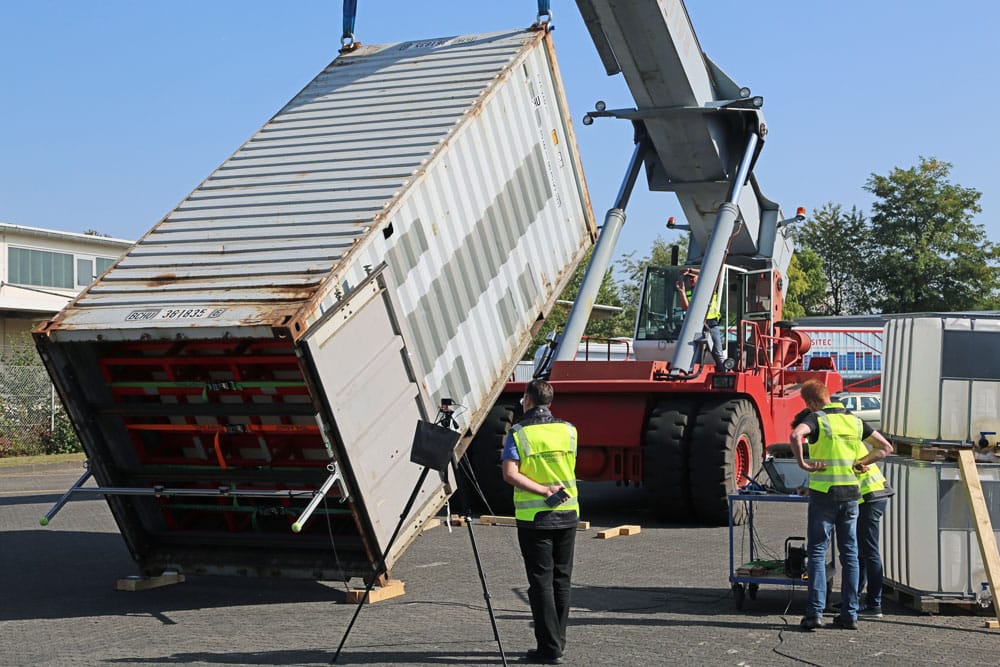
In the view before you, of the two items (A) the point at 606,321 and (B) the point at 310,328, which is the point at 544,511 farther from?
(A) the point at 606,321

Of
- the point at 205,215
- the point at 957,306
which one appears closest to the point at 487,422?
the point at 205,215

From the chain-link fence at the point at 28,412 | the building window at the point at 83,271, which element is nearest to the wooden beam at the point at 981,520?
the chain-link fence at the point at 28,412

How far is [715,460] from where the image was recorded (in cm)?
1275

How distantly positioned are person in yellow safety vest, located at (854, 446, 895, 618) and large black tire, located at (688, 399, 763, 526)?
4.01 metres

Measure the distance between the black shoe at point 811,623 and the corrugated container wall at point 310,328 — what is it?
9.68 feet

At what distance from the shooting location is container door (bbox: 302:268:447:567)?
8.20 meters

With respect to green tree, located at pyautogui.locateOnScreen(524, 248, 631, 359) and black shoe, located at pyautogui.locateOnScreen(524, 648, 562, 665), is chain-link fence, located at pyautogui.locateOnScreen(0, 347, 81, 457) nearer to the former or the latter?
black shoe, located at pyautogui.locateOnScreen(524, 648, 562, 665)

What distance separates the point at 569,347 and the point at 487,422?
1.29m

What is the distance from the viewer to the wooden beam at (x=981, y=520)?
789cm

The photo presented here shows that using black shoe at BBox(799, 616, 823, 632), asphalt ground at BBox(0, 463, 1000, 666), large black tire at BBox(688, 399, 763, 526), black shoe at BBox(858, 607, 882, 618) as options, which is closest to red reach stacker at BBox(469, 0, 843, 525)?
large black tire at BBox(688, 399, 763, 526)

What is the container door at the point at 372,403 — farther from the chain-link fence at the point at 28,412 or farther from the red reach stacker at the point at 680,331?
the chain-link fence at the point at 28,412

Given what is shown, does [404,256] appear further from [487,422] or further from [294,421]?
[487,422]

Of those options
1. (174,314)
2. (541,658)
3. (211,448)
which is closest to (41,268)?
(211,448)

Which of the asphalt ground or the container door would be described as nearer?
the asphalt ground
